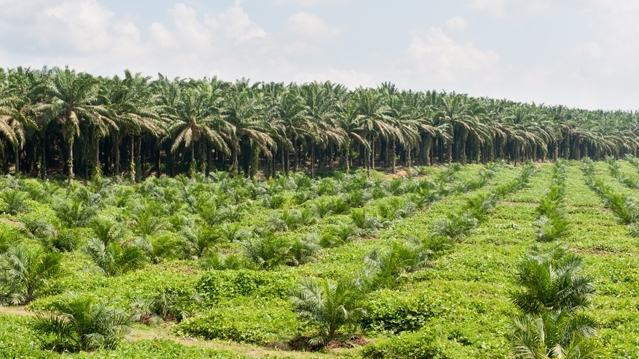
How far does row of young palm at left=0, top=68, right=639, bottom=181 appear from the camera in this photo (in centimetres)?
4000

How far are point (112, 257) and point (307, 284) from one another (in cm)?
813

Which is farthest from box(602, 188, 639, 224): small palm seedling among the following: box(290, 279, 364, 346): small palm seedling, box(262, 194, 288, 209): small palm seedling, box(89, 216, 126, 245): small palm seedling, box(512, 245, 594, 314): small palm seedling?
box(89, 216, 126, 245): small palm seedling

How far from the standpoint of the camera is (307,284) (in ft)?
45.2

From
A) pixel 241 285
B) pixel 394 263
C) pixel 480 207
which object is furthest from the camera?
pixel 480 207

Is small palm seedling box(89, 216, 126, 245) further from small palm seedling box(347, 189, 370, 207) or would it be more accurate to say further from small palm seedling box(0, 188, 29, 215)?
small palm seedling box(347, 189, 370, 207)

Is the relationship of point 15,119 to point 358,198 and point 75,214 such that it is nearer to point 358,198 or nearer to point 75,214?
point 75,214

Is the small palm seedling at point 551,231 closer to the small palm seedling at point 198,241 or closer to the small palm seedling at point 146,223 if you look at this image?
the small palm seedling at point 198,241

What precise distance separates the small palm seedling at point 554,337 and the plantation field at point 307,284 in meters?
0.04

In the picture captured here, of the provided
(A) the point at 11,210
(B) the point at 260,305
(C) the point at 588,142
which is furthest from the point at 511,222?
(C) the point at 588,142

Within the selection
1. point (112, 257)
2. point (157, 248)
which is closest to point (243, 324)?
point (112, 257)

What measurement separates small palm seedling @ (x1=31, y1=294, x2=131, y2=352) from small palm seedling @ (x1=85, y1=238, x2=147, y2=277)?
6484 millimetres

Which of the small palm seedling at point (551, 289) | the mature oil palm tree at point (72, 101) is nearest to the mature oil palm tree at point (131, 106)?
the mature oil palm tree at point (72, 101)

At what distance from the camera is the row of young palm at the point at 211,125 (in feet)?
131

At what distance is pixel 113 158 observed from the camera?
53.5 meters
